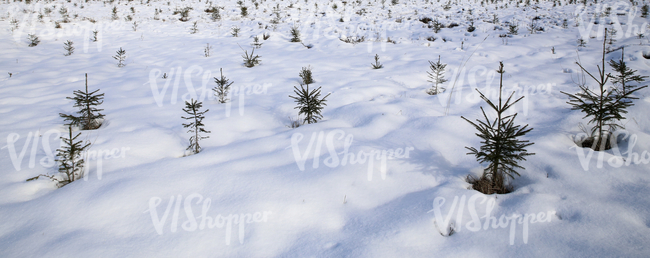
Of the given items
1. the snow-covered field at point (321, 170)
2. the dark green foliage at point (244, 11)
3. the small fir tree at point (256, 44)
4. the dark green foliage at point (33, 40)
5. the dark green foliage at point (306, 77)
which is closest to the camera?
the snow-covered field at point (321, 170)

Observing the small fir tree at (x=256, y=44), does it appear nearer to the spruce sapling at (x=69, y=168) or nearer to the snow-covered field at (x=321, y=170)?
the snow-covered field at (x=321, y=170)

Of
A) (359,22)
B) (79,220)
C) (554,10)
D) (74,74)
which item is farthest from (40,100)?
(554,10)

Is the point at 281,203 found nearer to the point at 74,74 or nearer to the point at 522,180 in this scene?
the point at 522,180

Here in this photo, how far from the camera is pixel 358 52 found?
7.96 metres

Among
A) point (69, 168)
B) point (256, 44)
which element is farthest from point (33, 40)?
point (69, 168)

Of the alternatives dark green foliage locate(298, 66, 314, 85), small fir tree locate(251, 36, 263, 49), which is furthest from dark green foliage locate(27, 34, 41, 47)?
dark green foliage locate(298, 66, 314, 85)

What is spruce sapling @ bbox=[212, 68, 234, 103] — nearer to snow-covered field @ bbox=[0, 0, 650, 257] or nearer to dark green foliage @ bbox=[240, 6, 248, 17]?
snow-covered field @ bbox=[0, 0, 650, 257]

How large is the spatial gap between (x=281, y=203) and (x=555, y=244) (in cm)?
181

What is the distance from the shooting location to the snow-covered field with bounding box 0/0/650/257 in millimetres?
1794

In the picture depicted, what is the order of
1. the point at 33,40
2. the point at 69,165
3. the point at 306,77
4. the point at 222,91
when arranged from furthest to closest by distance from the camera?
the point at 33,40, the point at 306,77, the point at 222,91, the point at 69,165

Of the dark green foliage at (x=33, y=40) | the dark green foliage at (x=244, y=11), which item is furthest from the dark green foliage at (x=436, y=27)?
the dark green foliage at (x=33, y=40)

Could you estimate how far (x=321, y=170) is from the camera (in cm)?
256

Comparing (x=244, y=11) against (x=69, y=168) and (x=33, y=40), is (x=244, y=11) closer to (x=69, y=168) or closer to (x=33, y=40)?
(x=33, y=40)

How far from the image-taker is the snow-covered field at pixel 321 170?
179cm
